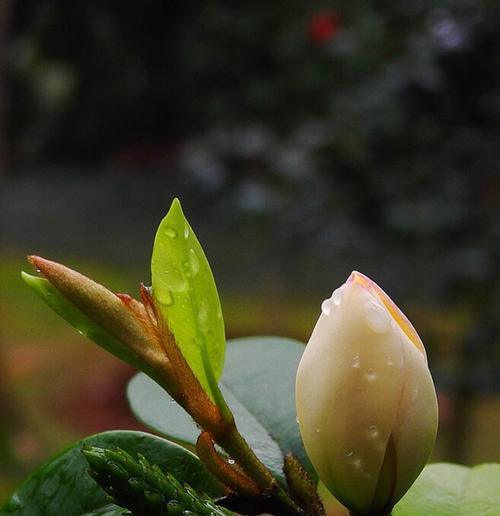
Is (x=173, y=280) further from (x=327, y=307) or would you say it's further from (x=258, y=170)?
(x=258, y=170)

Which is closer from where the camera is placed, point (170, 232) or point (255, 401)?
point (170, 232)

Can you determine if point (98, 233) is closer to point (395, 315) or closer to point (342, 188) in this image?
point (342, 188)

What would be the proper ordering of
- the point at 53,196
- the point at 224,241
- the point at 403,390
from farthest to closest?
1. the point at 53,196
2. the point at 224,241
3. the point at 403,390

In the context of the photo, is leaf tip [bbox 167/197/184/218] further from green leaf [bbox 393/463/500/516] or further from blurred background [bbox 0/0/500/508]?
blurred background [bbox 0/0/500/508]

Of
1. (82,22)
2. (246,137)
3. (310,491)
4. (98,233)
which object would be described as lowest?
(310,491)

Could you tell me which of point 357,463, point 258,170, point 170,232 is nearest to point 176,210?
point 170,232

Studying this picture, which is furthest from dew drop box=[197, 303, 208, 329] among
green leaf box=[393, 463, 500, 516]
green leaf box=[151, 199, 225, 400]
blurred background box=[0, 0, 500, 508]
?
blurred background box=[0, 0, 500, 508]

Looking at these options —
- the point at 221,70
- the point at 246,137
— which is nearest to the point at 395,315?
the point at 246,137
